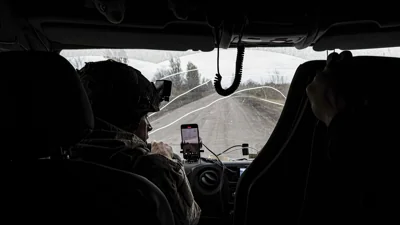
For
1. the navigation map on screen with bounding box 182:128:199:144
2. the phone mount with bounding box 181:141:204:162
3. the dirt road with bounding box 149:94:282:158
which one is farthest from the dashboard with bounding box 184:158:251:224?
the dirt road with bounding box 149:94:282:158

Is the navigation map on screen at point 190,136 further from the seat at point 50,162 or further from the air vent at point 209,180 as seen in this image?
the seat at point 50,162

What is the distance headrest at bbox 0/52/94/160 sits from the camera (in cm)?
127

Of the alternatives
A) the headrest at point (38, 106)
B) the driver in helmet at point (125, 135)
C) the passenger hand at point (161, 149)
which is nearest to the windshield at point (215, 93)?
the passenger hand at point (161, 149)

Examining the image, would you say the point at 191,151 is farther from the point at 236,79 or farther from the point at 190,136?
the point at 236,79

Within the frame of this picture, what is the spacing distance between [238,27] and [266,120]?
1345 mm

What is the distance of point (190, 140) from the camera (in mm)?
3129

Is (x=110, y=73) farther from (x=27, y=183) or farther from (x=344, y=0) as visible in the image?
(x=344, y=0)

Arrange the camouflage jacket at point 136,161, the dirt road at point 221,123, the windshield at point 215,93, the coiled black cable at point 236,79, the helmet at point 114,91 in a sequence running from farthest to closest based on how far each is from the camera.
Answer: the dirt road at point 221,123 → the windshield at point 215,93 → the coiled black cable at point 236,79 → the helmet at point 114,91 → the camouflage jacket at point 136,161

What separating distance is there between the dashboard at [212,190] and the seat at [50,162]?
1661 millimetres

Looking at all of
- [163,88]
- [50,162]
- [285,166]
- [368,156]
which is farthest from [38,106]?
[163,88]

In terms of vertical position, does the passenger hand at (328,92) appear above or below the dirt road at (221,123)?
above

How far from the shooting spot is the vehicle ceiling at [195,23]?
215 centimetres

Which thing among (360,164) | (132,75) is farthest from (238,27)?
(360,164)

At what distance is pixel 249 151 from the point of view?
10.9 feet
